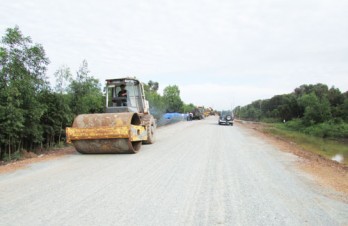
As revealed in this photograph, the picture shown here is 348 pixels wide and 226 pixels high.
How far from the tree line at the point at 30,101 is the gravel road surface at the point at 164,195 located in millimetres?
3237

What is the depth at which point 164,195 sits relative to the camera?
6520mm

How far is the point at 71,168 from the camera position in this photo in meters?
9.44

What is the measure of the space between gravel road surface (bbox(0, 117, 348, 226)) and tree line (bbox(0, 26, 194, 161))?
3.24 m

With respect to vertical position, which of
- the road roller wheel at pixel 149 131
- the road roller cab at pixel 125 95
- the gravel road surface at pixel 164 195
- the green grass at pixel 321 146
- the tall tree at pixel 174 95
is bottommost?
the green grass at pixel 321 146

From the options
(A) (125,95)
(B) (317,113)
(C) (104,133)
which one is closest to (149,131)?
(A) (125,95)

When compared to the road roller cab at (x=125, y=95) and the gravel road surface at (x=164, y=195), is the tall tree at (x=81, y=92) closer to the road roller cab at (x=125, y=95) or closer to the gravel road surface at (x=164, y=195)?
the road roller cab at (x=125, y=95)

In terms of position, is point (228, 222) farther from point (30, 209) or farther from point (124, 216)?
point (30, 209)

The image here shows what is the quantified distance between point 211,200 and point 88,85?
13915 millimetres

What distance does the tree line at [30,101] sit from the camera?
1218 cm

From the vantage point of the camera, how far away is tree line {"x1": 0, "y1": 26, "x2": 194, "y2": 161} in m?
12.2

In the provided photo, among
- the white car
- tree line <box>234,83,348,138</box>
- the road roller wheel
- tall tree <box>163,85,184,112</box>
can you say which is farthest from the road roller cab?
tall tree <box>163,85,184,112</box>

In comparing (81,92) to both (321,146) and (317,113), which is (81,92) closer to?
(321,146)

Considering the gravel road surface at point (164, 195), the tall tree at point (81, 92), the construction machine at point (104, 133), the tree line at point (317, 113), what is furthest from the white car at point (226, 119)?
the gravel road surface at point (164, 195)

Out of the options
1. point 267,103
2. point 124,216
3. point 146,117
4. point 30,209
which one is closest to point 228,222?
point 124,216
